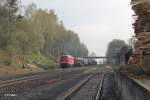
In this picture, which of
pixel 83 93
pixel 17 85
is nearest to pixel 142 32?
pixel 83 93

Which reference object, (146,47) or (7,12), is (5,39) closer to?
(7,12)

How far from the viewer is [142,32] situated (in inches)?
607

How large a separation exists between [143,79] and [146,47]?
204 centimetres

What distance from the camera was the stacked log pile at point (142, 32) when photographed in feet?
49.5

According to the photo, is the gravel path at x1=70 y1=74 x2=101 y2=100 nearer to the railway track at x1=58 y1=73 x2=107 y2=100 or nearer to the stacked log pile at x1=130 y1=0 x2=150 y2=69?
the railway track at x1=58 y1=73 x2=107 y2=100

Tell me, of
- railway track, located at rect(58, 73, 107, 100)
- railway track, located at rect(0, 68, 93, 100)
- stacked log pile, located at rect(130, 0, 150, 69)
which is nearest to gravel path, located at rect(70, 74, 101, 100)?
railway track, located at rect(58, 73, 107, 100)

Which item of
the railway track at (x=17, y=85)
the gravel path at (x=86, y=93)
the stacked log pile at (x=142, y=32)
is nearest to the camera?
the stacked log pile at (x=142, y=32)

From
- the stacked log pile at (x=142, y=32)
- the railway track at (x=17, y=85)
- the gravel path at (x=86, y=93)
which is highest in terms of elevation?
the stacked log pile at (x=142, y=32)

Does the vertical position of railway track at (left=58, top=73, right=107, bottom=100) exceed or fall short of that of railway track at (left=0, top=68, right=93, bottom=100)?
it falls short

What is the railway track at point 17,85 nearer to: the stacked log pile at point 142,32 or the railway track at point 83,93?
the railway track at point 83,93

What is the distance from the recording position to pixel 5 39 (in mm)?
75438

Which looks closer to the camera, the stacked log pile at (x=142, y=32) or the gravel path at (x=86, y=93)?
the stacked log pile at (x=142, y=32)

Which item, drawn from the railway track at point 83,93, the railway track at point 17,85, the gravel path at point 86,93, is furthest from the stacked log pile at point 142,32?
the gravel path at point 86,93

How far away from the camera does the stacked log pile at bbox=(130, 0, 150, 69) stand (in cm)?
1509
